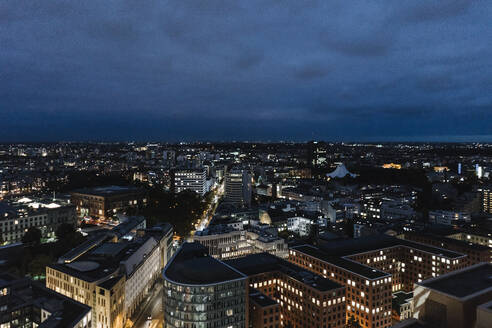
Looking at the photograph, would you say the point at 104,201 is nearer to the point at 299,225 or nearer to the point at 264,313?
the point at 299,225

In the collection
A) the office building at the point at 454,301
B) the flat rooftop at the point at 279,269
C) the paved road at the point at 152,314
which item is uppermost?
the office building at the point at 454,301

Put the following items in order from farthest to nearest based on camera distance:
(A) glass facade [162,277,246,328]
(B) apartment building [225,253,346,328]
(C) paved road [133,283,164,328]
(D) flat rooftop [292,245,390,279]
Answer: (D) flat rooftop [292,245,390,279]
(C) paved road [133,283,164,328]
(B) apartment building [225,253,346,328]
(A) glass facade [162,277,246,328]

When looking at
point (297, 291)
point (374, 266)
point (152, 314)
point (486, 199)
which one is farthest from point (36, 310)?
point (486, 199)

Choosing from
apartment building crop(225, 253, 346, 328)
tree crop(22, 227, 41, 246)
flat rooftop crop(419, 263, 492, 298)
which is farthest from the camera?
Answer: tree crop(22, 227, 41, 246)

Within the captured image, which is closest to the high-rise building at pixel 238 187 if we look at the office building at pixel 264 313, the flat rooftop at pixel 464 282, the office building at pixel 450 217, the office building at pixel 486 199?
the office building at pixel 450 217

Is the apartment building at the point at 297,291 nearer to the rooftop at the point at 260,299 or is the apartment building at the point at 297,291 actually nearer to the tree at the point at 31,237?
the rooftop at the point at 260,299

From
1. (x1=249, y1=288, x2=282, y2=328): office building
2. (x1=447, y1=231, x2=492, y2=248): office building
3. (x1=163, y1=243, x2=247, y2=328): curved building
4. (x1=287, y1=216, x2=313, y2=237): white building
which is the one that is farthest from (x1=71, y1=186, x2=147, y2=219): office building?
(x1=447, y1=231, x2=492, y2=248): office building

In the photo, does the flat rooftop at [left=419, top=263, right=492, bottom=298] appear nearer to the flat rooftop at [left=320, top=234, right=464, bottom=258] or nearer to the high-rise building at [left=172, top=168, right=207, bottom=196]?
the flat rooftop at [left=320, top=234, right=464, bottom=258]

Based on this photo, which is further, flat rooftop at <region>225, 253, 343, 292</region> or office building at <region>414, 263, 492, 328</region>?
flat rooftop at <region>225, 253, 343, 292</region>
